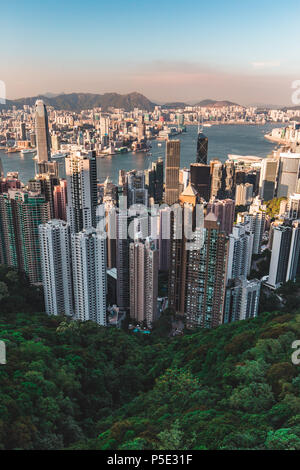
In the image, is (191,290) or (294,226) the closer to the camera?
(191,290)

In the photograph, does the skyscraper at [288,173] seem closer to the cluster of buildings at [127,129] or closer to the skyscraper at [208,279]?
the cluster of buildings at [127,129]

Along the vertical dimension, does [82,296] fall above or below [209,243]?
below

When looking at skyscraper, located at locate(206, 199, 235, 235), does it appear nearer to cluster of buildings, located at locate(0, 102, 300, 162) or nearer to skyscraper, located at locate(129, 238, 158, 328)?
skyscraper, located at locate(129, 238, 158, 328)

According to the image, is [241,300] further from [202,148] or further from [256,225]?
[202,148]

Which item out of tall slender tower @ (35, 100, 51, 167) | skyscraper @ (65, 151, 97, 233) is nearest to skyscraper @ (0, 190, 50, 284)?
skyscraper @ (65, 151, 97, 233)

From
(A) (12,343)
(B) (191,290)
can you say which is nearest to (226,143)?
(B) (191,290)

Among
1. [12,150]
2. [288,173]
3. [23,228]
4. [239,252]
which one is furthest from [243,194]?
[12,150]

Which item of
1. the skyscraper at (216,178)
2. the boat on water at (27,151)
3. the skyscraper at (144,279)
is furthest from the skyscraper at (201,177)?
the skyscraper at (144,279)
